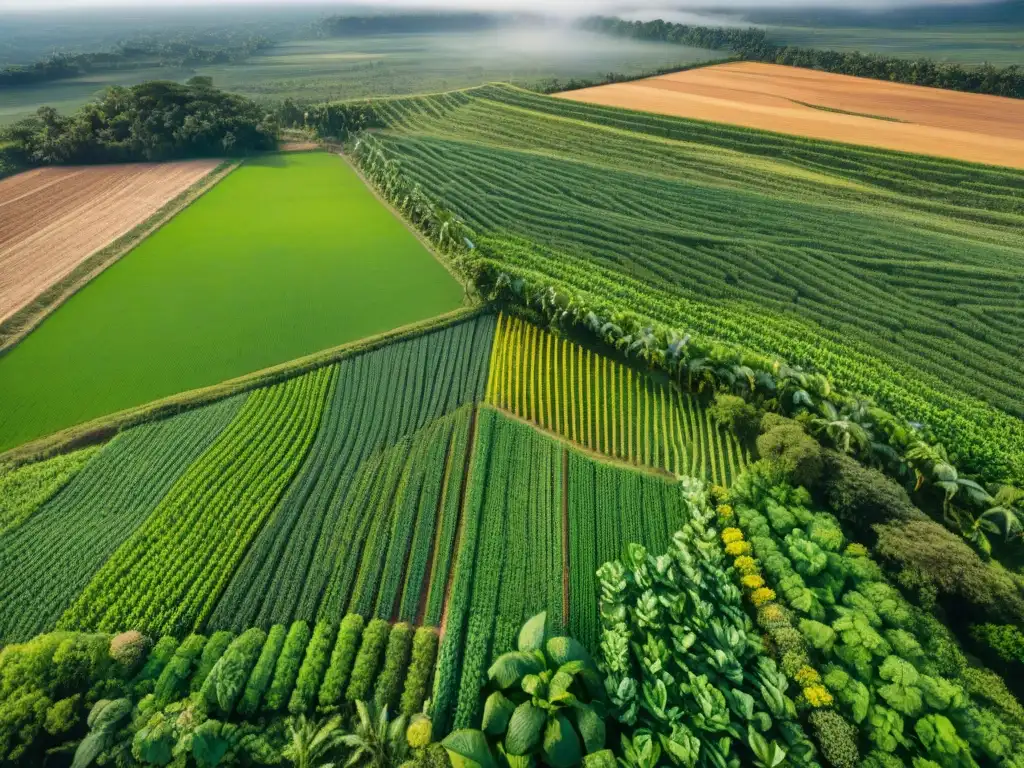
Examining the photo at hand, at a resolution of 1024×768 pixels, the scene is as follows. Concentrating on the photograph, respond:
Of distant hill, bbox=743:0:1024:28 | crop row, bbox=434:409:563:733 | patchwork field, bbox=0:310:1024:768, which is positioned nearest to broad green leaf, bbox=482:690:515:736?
patchwork field, bbox=0:310:1024:768

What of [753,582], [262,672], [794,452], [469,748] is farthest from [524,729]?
[794,452]

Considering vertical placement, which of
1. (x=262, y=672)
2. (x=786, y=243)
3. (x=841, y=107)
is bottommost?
(x=262, y=672)

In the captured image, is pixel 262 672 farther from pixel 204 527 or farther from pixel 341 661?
pixel 204 527

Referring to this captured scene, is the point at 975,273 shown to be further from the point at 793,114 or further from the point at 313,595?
the point at 313,595

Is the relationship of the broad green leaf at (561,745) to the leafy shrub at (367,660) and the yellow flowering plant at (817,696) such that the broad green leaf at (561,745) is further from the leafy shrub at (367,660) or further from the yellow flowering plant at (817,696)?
the yellow flowering plant at (817,696)

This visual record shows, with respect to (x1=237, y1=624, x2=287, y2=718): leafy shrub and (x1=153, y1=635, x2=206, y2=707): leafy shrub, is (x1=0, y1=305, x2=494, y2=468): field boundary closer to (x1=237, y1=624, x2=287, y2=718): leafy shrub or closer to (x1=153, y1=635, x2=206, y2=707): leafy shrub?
(x1=153, y1=635, x2=206, y2=707): leafy shrub

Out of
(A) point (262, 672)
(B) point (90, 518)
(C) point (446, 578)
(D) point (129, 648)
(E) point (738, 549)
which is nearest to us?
(A) point (262, 672)
